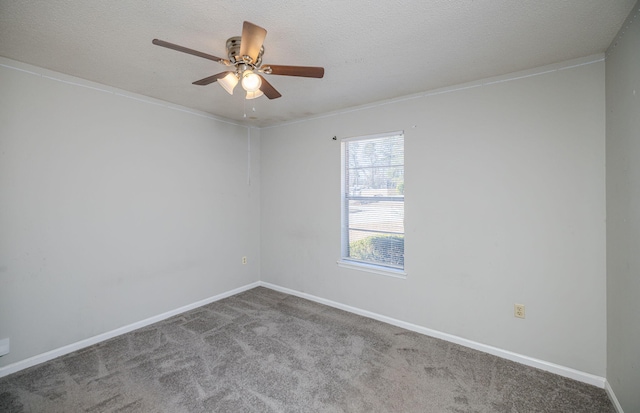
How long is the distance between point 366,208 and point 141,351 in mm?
2676

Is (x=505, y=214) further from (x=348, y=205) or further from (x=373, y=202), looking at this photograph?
(x=348, y=205)

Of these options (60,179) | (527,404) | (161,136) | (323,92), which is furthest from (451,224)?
(60,179)

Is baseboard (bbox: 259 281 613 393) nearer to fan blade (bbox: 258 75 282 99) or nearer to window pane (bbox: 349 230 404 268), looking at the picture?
window pane (bbox: 349 230 404 268)

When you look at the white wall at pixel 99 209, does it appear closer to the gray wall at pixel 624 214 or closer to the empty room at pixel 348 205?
the empty room at pixel 348 205

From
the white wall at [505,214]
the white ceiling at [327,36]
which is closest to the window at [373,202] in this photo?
the white wall at [505,214]

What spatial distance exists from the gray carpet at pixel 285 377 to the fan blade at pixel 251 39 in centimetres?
226

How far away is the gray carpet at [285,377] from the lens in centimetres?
192

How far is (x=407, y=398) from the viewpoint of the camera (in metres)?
1.98

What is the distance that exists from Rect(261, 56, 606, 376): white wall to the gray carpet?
337mm

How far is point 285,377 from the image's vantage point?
2205 mm

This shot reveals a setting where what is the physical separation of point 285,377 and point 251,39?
2.35 meters

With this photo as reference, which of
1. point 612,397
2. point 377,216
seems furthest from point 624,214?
point 377,216

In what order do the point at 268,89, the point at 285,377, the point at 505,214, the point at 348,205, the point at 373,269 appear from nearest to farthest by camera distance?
the point at 268,89 < the point at 285,377 < the point at 505,214 < the point at 373,269 < the point at 348,205

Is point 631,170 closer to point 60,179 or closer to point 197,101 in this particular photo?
point 197,101
